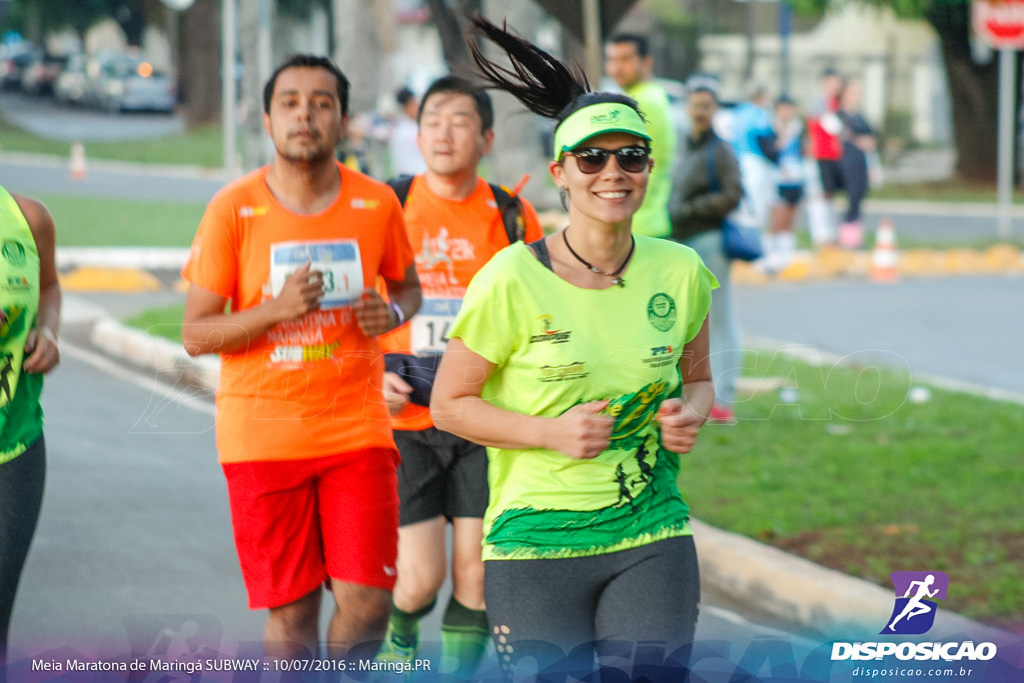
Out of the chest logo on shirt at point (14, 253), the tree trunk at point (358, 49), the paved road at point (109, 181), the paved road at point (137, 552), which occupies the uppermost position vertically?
the tree trunk at point (358, 49)

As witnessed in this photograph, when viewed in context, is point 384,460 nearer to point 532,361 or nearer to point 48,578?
point 532,361

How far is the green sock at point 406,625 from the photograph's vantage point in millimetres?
4977

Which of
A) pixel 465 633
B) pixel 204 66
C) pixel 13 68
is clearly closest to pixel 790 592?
pixel 465 633

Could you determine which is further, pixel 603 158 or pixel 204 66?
pixel 204 66

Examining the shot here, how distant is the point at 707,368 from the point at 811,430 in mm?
5154

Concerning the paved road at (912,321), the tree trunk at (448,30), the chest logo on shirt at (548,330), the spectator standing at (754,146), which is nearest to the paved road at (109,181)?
the spectator standing at (754,146)

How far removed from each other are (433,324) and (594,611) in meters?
1.67

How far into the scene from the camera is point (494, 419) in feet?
11.4

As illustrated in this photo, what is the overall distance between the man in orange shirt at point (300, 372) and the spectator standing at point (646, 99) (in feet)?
12.1

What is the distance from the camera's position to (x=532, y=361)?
11.5 ft

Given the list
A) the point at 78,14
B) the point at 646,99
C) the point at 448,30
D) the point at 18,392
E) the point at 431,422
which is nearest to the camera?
the point at 18,392

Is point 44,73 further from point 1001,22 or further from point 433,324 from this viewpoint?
point 433,324

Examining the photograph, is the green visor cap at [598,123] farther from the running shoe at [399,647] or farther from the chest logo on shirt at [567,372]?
the running shoe at [399,647]

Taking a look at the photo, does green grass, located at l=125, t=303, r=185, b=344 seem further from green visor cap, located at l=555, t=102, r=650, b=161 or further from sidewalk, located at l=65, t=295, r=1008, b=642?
green visor cap, located at l=555, t=102, r=650, b=161
